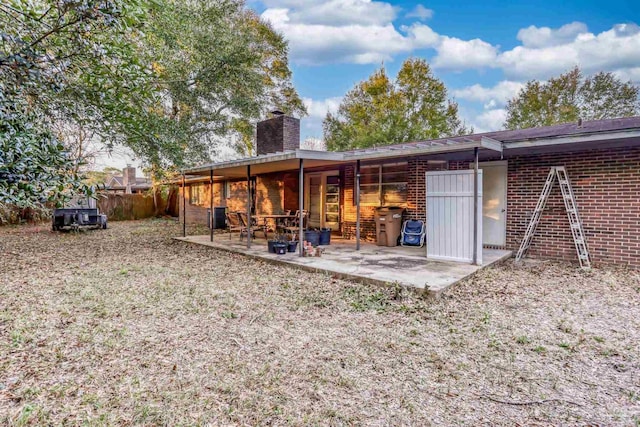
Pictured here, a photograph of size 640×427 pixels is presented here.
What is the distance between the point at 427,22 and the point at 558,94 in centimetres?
1443

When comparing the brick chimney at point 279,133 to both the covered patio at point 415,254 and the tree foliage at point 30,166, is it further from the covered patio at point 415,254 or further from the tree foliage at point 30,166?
the tree foliage at point 30,166

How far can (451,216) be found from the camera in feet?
20.1

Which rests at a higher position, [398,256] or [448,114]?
[448,114]

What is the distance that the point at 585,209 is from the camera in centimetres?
649

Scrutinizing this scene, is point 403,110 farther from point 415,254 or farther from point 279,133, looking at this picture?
point 415,254

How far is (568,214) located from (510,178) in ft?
4.38

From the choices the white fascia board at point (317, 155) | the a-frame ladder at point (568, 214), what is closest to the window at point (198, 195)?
the white fascia board at point (317, 155)

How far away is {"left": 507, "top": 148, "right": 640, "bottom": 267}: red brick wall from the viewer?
6062mm

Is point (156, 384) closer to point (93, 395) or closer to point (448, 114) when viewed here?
point (93, 395)

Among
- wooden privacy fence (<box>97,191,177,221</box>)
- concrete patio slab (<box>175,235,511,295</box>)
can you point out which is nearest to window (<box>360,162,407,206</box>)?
concrete patio slab (<box>175,235,511,295</box>)

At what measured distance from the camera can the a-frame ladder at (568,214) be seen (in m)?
6.28

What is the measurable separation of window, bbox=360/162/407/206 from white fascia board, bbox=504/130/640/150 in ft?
9.49

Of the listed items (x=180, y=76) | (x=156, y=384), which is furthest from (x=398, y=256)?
(x=180, y=76)

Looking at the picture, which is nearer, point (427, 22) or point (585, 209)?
point (585, 209)
